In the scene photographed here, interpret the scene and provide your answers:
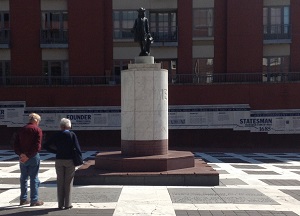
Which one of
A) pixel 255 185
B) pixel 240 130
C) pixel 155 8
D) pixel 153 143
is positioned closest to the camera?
pixel 255 185

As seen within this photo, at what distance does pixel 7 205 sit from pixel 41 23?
63.0 feet

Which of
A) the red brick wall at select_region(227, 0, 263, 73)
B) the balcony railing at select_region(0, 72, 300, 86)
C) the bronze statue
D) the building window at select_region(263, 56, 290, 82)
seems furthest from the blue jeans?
the building window at select_region(263, 56, 290, 82)

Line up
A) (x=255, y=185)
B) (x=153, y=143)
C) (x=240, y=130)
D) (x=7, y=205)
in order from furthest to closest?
(x=240, y=130) → (x=153, y=143) → (x=255, y=185) → (x=7, y=205)

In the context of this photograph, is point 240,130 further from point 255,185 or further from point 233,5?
point 255,185

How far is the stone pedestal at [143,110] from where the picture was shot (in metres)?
11.5

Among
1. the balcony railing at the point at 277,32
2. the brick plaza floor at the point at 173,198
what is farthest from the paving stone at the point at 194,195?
the balcony railing at the point at 277,32

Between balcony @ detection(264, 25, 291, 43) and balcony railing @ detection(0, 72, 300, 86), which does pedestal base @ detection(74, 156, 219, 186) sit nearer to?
balcony railing @ detection(0, 72, 300, 86)

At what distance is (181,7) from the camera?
24.5m

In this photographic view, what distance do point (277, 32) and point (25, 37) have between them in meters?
16.9

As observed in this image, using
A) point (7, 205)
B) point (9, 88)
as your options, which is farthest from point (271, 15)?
point (7, 205)

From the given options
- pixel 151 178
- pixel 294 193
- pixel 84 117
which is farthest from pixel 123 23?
pixel 294 193

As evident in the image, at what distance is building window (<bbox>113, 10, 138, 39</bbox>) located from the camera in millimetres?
24938

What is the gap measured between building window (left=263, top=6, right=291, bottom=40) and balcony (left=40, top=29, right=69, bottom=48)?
13398 mm

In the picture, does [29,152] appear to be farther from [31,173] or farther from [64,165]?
[64,165]
